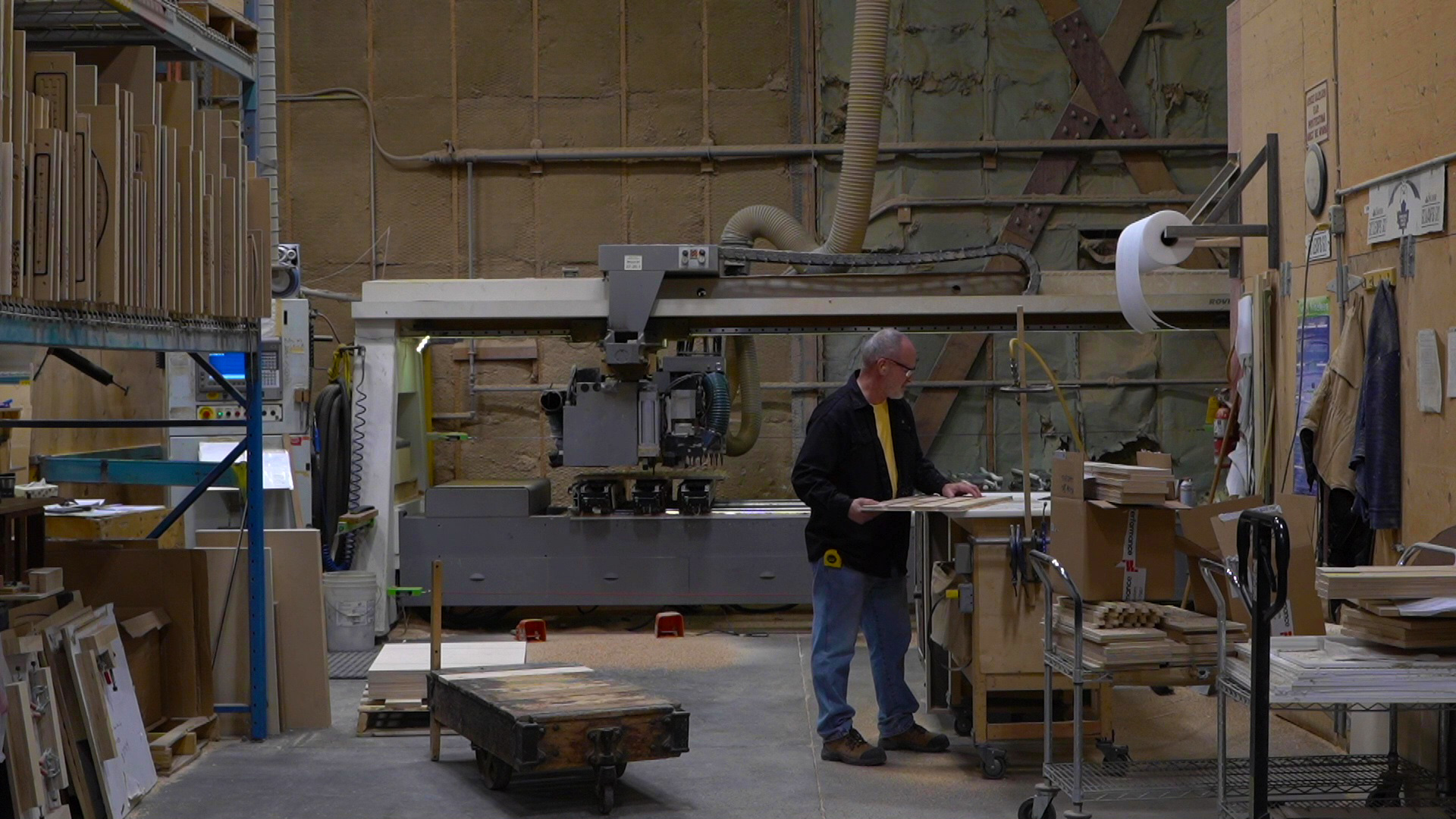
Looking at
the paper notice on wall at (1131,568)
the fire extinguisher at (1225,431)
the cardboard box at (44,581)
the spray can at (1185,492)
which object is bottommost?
the cardboard box at (44,581)

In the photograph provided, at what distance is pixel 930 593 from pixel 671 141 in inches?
197

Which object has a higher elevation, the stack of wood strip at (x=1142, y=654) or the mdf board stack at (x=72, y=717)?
the stack of wood strip at (x=1142, y=654)

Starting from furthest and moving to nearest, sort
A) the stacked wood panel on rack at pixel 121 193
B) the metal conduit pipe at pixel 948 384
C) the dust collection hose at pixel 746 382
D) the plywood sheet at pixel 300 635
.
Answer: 1. the metal conduit pipe at pixel 948 384
2. the dust collection hose at pixel 746 382
3. the plywood sheet at pixel 300 635
4. the stacked wood panel on rack at pixel 121 193

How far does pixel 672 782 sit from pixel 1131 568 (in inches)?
72.0

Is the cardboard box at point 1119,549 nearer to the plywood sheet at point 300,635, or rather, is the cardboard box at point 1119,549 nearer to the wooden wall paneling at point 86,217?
the wooden wall paneling at point 86,217

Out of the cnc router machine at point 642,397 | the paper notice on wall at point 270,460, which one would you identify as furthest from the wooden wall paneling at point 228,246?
the cnc router machine at point 642,397

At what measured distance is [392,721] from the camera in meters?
5.94

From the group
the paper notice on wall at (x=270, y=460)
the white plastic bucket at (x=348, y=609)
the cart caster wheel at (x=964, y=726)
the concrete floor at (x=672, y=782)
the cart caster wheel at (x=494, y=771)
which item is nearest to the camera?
the concrete floor at (x=672, y=782)

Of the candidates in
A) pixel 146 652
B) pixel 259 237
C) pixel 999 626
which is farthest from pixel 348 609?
pixel 999 626

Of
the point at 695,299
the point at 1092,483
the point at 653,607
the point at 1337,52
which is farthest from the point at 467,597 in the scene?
the point at 1337,52

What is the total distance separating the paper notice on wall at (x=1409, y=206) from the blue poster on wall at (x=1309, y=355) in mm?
500

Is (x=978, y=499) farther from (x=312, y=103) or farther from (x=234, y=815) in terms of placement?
(x=312, y=103)

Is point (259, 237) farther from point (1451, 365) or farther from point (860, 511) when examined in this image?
point (1451, 365)

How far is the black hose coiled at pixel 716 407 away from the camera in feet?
25.3
